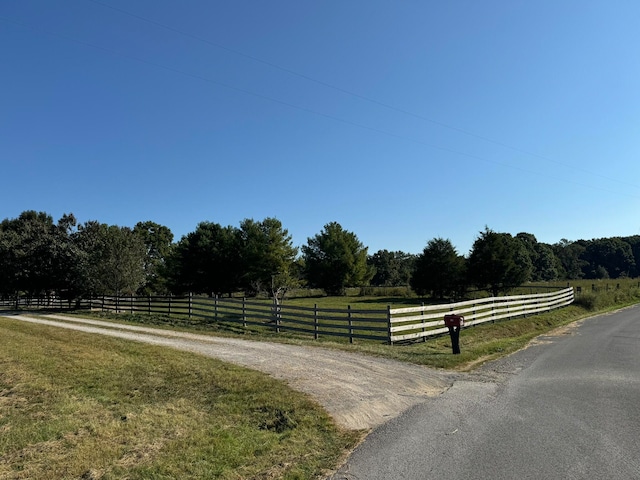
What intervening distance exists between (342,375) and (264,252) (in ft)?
144

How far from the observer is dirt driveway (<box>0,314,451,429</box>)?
6.89 meters

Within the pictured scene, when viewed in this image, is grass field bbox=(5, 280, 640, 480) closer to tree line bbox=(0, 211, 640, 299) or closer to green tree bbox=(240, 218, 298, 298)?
tree line bbox=(0, 211, 640, 299)

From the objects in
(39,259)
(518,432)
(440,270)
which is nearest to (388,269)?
(440,270)

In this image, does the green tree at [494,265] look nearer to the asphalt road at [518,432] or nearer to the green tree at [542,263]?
the asphalt road at [518,432]

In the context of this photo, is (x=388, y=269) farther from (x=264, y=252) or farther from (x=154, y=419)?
(x=154, y=419)

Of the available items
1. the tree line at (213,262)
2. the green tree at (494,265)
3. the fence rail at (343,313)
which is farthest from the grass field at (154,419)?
the green tree at (494,265)

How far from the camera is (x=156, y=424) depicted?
6016 millimetres

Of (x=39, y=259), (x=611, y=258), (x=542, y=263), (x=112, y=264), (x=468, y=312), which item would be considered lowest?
(x=468, y=312)

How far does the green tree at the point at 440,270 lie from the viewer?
39.2m

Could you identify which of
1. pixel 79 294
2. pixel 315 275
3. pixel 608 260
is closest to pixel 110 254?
pixel 79 294

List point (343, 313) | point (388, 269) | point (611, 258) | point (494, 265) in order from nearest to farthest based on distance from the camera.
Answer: point (343, 313), point (494, 265), point (388, 269), point (611, 258)

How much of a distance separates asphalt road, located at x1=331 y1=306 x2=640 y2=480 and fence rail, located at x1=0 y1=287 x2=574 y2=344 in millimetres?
5684

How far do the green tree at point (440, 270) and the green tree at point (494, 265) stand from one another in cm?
197

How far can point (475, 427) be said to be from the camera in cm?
585
